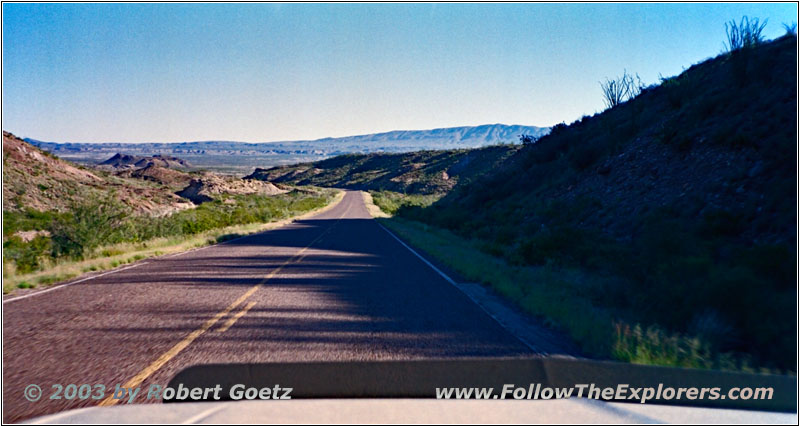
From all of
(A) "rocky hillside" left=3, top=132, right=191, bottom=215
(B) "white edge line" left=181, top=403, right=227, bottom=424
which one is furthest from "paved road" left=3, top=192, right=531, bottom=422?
(A) "rocky hillside" left=3, top=132, right=191, bottom=215

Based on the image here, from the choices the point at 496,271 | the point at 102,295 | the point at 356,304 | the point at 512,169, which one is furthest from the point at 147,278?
the point at 512,169

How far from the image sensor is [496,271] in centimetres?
1429

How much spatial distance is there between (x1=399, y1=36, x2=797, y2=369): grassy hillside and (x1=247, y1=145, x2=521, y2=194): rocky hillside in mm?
31314

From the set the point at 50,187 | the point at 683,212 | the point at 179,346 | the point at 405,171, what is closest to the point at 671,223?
the point at 683,212

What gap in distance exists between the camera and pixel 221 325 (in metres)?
8.05

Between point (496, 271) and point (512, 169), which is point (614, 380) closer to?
point (496, 271)

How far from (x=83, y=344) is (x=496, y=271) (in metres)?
9.59

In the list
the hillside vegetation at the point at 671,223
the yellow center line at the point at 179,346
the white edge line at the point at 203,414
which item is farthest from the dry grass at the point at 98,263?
the hillside vegetation at the point at 671,223

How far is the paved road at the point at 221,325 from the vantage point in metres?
6.11

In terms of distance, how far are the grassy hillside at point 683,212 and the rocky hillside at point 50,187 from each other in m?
30.6

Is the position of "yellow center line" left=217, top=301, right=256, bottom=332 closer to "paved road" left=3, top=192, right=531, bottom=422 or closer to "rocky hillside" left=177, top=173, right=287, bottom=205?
"paved road" left=3, top=192, right=531, bottom=422

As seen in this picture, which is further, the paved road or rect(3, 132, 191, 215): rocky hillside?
rect(3, 132, 191, 215): rocky hillside

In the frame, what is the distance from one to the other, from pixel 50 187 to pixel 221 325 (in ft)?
158

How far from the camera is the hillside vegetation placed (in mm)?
7203
